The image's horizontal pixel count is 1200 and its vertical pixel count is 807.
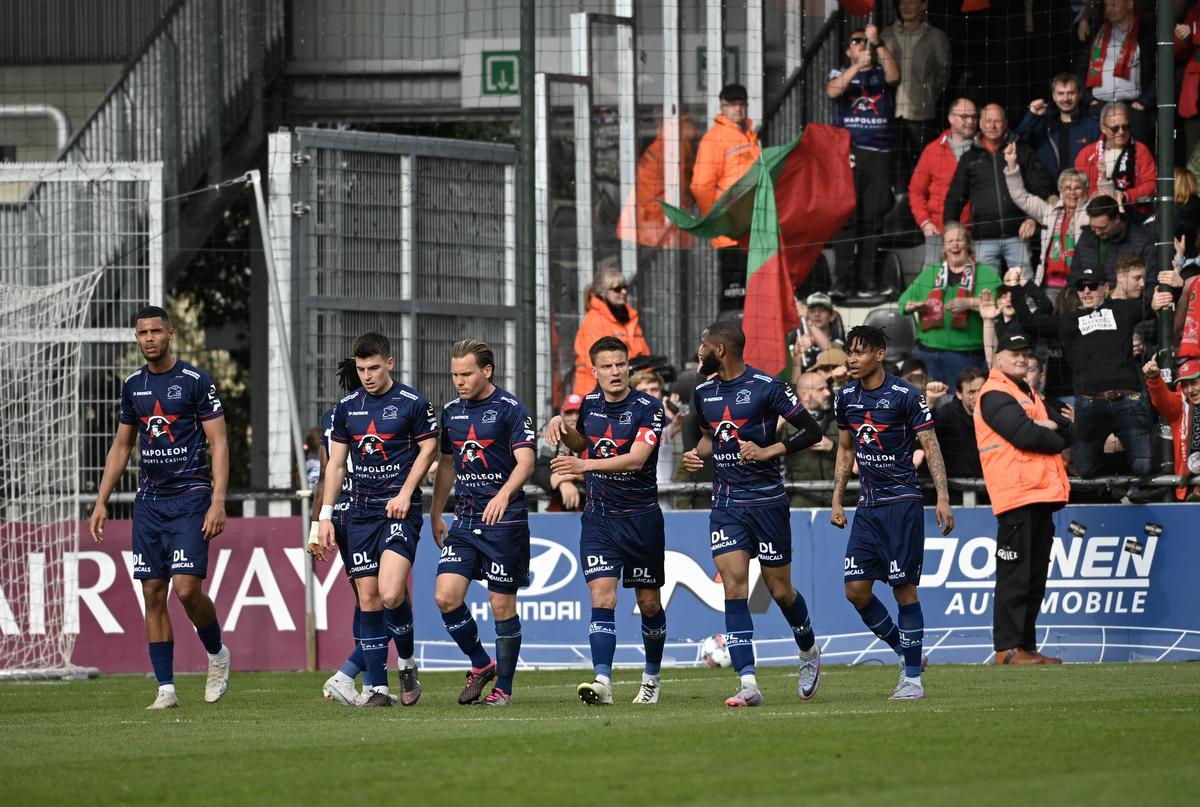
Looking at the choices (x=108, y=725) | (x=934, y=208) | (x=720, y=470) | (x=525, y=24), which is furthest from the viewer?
(x=934, y=208)

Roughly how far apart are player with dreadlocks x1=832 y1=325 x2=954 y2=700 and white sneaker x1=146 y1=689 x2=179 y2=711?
445 centimetres

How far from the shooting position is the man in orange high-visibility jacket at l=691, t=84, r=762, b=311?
61.5 feet

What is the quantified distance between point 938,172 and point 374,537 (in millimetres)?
9292

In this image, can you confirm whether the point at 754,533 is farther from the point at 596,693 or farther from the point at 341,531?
the point at 341,531

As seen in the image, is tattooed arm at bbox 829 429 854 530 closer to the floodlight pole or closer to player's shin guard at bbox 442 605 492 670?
player's shin guard at bbox 442 605 492 670

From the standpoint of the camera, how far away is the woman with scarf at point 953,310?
17.2 meters

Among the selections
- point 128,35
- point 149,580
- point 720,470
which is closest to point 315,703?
point 149,580

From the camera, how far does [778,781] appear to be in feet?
22.0

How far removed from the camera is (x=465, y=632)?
11.2 metres

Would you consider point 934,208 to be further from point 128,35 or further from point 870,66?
point 128,35

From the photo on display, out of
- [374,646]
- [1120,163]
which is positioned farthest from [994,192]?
[374,646]

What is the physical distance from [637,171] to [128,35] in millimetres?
8000

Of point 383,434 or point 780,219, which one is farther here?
point 780,219

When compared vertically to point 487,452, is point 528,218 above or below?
above
